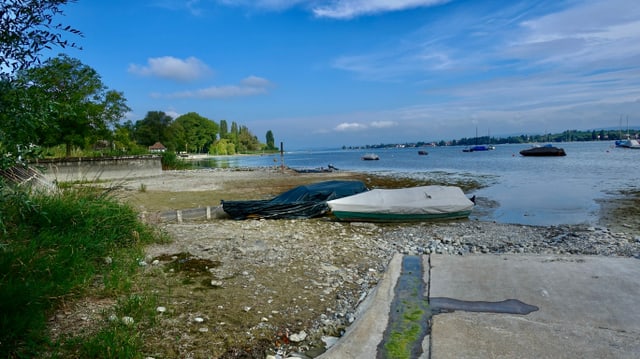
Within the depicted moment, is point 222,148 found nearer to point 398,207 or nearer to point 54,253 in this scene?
point 398,207

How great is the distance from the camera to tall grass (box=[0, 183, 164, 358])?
396cm

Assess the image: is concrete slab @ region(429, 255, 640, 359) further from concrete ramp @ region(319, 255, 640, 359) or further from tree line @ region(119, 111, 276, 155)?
tree line @ region(119, 111, 276, 155)

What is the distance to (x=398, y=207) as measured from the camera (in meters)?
14.1

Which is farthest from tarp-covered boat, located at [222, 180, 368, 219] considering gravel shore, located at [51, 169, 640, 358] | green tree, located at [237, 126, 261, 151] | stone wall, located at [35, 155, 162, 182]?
green tree, located at [237, 126, 261, 151]

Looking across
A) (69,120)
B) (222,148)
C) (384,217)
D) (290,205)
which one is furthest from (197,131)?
(384,217)

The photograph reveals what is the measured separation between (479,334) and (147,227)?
793cm

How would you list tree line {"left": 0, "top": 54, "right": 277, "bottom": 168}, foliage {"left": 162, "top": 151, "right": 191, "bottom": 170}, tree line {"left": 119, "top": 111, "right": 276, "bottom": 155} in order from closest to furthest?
tree line {"left": 0, "top": 54, "right": 277, "bottom": 168}
foliage {"left": 162, "top": 151, "right": 191, "bottom": 170}
tree line {"left": 119, "top": 111, "right": 276, "bottom": 155}

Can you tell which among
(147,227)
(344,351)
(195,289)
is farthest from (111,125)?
(344,351)

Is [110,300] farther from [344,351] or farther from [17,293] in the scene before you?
[344,351]

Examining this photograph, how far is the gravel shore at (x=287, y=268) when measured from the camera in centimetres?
481

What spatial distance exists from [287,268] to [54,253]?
3913 mm

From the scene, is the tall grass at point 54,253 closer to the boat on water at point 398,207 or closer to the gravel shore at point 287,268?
the gravel shore at point 287,268

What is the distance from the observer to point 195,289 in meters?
6.25

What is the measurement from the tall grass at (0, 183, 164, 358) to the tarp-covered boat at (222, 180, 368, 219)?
5.07 meters
